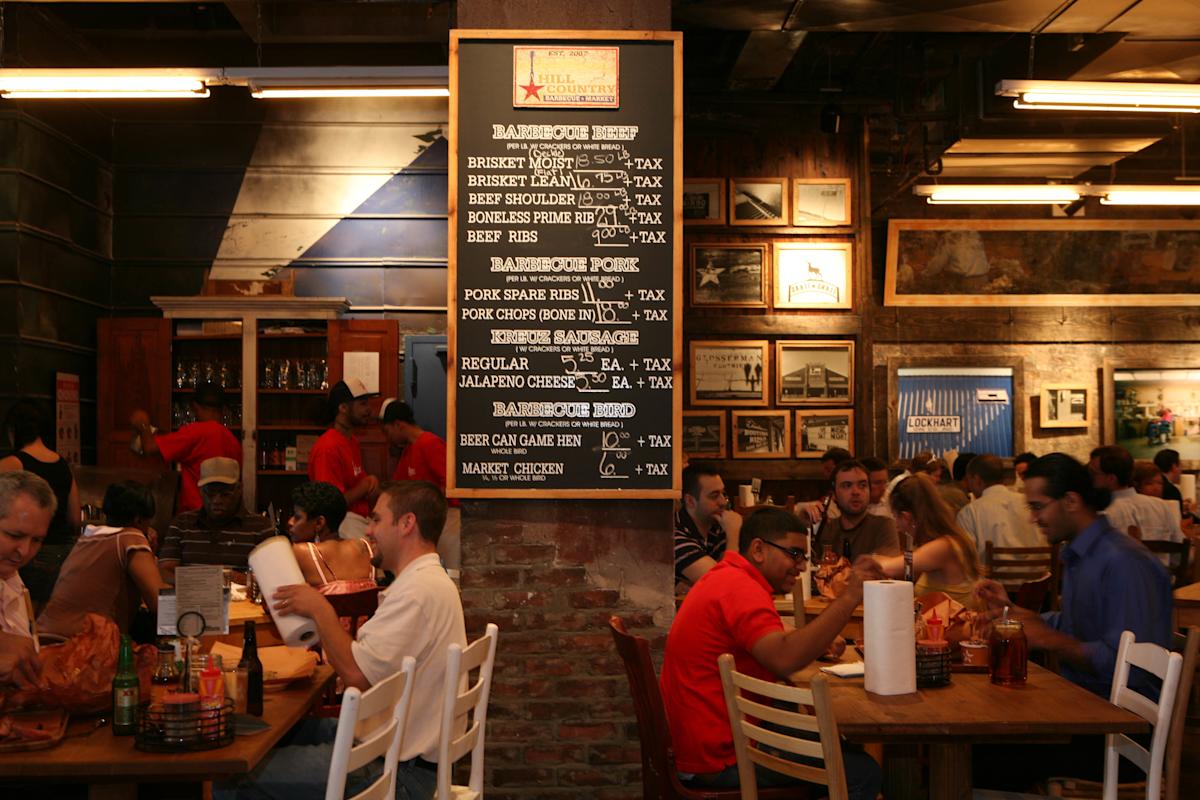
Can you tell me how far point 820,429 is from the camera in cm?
1124

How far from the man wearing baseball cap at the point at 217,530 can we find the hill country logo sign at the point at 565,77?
7.97 ft

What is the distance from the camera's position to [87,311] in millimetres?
10070

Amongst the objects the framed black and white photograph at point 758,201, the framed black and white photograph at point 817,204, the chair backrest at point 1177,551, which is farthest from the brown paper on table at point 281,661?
the framed black and white photograph at point 817,204

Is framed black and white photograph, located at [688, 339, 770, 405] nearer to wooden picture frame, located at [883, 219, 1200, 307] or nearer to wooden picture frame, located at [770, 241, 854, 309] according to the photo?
wooden picture frame, located at [770, 241, 854, 309]

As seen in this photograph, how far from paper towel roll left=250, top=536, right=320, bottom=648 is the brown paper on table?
0.14 m

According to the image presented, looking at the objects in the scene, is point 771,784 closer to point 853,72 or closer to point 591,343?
point 591,343

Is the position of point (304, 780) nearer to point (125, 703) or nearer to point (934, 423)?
point (125, 703)

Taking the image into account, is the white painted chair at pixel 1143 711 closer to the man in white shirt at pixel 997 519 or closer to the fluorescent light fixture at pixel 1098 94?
the fluorescent light fixture at pixel 1098 94

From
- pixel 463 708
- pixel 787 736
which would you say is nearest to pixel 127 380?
pixel 463 708

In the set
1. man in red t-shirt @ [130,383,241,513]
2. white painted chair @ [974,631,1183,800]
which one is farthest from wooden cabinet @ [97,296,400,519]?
white painted chair @ [974,631,1183,800]

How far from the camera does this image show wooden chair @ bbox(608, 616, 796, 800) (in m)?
3.60

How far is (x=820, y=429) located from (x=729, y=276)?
1611mm

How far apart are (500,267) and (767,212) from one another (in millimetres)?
6498

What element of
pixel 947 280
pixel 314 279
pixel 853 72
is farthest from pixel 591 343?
pixel 947 280
